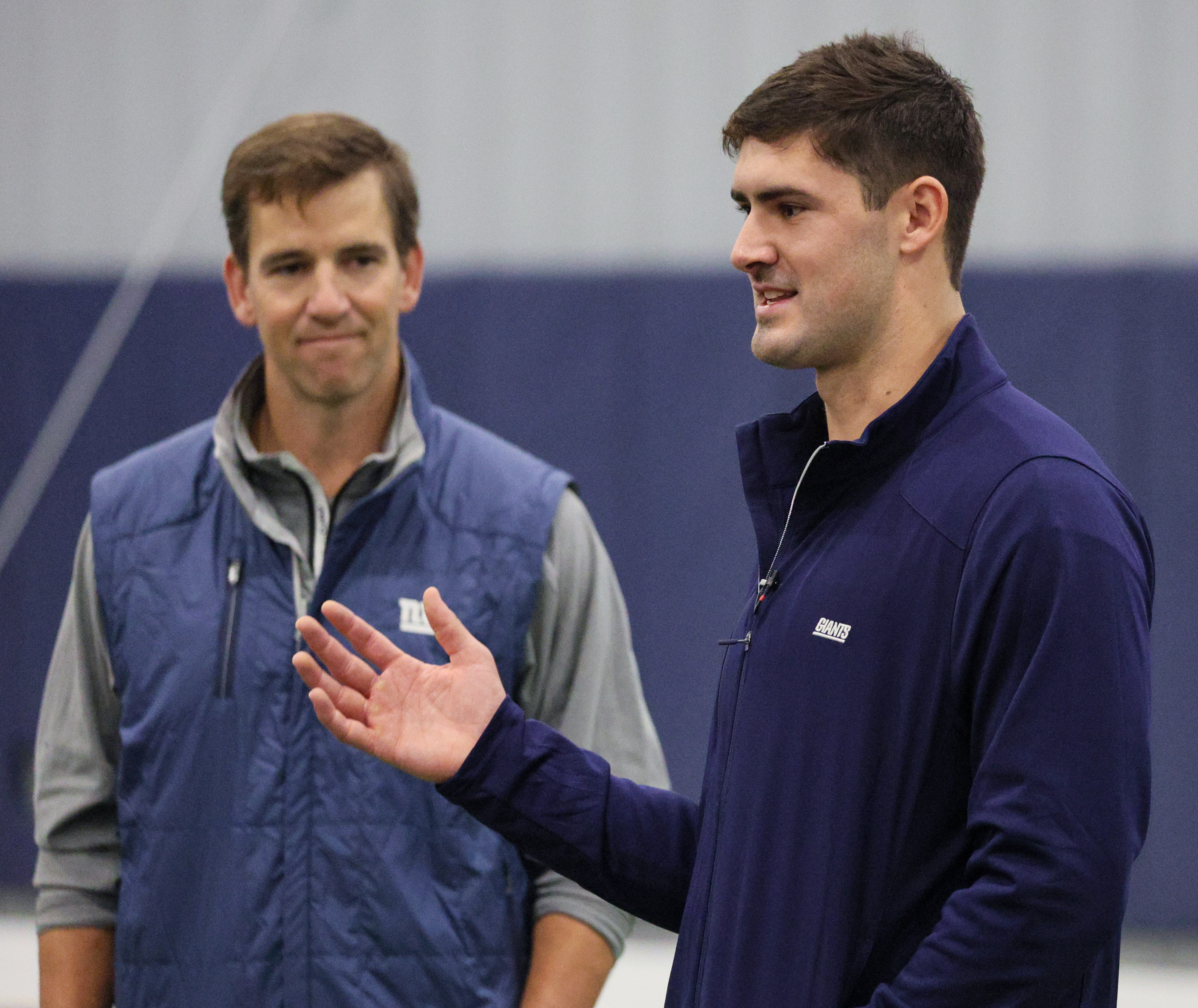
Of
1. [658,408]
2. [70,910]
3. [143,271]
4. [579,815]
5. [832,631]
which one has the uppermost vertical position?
[143,271]

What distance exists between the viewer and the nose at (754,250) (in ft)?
3.97

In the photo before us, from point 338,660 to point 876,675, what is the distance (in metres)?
0.54

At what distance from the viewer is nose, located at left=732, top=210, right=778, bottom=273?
1.21m

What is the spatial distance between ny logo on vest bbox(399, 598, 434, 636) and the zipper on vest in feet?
0.63

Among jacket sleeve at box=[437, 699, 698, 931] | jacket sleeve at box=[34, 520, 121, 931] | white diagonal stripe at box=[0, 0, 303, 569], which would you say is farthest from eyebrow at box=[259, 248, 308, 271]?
white diagonal stripe at box=[0, 0, 303, 569]

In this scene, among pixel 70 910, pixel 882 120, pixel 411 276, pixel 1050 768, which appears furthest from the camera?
pixel 411 276

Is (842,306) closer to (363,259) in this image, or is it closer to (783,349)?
(783,349)

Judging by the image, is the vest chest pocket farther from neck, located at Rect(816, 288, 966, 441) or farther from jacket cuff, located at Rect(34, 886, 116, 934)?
neck, located at Rect(816, 288, 966, 441)

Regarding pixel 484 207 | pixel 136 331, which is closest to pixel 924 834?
pixel 484 207

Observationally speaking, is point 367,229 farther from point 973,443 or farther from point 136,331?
point 136,331

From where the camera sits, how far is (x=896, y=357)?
119 cm

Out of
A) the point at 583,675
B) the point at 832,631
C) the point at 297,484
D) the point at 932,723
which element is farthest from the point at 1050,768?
the point at 297,484

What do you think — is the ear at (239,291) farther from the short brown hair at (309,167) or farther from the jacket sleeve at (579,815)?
the jacket sleeve at (579,815)

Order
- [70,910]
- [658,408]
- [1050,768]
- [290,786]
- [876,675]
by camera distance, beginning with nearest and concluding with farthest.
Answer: [1050,768]
[876,675]
[290,786]
[70,910]
[658,408]
